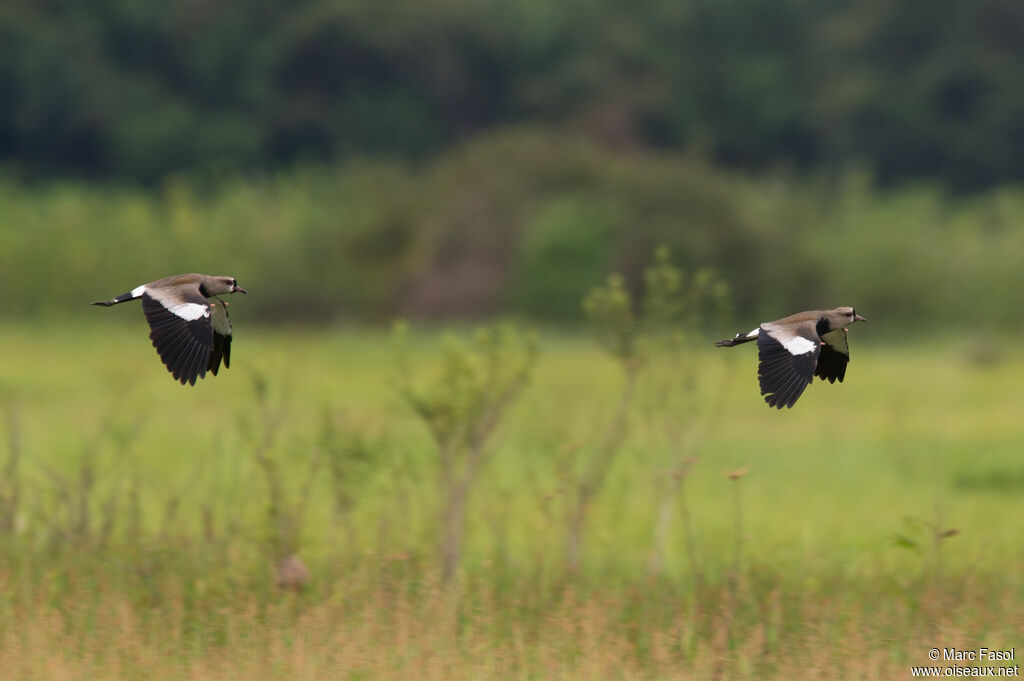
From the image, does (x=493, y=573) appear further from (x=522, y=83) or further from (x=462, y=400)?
(x=522, y=83)

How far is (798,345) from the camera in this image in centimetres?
433

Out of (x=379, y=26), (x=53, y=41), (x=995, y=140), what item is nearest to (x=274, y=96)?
(x=379, y=26)

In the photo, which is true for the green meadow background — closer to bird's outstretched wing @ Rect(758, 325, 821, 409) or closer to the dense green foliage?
the dense green foliage

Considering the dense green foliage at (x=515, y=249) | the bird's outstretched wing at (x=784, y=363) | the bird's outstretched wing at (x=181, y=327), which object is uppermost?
the dense green foliage at (x=515, y=249)

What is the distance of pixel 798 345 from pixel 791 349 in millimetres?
30

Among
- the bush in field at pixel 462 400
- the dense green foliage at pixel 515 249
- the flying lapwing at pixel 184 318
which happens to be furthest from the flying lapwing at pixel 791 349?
the dense green foliage at pixel 515 249

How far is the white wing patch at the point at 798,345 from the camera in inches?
170

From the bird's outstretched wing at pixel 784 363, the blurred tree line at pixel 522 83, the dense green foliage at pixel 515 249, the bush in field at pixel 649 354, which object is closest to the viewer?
the bird's outstretched wing at pixel 784 363

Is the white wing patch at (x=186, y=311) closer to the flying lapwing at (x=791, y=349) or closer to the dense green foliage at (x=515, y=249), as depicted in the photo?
the flying lapwing at (x=791, y=349)

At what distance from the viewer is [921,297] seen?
20766mm

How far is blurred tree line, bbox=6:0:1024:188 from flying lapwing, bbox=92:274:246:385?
2599 centimetres

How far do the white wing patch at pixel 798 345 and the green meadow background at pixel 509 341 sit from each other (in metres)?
0.96

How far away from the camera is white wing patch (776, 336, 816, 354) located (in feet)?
14.2

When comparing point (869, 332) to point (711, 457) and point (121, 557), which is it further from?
point (121, 557)
